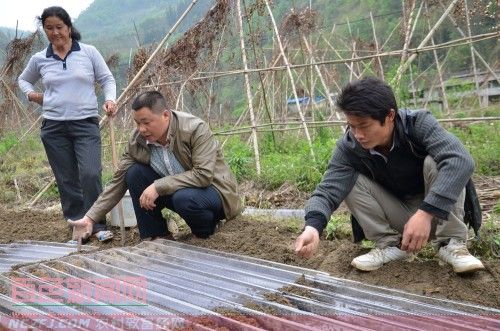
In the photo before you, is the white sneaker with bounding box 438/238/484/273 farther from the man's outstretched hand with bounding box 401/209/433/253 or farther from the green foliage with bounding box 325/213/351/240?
the green foliage with bounding box 325/213/351/240

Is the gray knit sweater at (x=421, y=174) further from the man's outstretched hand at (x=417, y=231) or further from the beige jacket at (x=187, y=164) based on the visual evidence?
the beige jacket at (x=187, y=164)

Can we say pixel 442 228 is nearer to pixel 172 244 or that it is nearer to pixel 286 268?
pixel 286 268

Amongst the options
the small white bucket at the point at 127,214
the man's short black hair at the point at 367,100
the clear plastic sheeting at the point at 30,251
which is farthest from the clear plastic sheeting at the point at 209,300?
the small white bucket at the point at 127,214

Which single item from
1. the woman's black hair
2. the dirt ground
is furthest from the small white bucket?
the woman's black hair

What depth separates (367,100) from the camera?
200 cm

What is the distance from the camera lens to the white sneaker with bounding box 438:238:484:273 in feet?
7.08

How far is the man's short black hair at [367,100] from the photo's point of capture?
200 centimetres

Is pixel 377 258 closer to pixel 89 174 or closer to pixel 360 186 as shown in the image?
pixel 360 186

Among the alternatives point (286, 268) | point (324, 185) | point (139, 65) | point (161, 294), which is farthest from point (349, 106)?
point (139, 65)

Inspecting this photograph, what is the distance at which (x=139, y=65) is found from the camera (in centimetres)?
564

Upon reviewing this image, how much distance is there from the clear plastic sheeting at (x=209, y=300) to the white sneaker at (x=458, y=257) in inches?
11.3

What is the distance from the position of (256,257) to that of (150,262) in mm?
534

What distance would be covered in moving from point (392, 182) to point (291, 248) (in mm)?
772

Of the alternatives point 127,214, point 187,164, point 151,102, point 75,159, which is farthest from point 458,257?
point 75,159
